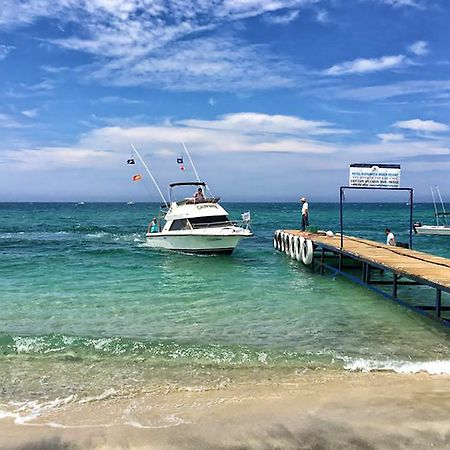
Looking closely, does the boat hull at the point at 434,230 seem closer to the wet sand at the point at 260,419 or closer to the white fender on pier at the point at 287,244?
the white fender on pier at the point at 287,244

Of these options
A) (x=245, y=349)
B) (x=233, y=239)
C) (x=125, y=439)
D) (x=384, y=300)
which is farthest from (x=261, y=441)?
(x=233, y=239)

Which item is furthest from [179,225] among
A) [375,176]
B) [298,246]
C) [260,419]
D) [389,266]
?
[260,419]

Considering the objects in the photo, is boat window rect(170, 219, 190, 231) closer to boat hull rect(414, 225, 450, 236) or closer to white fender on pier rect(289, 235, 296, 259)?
white fender on pier rect(289, 235, 296, 259)

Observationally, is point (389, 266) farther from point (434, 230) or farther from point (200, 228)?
point (434, 230)

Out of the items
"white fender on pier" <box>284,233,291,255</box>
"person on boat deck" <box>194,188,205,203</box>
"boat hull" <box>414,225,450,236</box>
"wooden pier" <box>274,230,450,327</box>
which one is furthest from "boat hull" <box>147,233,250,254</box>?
"boat hull" <box>414,225,450,236</box>

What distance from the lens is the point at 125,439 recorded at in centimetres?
624

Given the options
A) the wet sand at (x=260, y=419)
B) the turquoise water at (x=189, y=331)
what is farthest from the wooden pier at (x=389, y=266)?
the wet sand at (x=260, y=419)

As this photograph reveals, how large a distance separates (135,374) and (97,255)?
1965 cm

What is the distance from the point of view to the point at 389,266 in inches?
539

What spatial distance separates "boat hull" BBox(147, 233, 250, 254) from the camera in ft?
82.1

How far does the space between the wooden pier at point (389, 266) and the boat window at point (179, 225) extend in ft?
18.1

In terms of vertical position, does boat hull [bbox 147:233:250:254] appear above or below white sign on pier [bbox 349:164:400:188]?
below

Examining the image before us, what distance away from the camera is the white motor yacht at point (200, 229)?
25000 millimetres

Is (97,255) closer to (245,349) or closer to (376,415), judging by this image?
(245,349)
